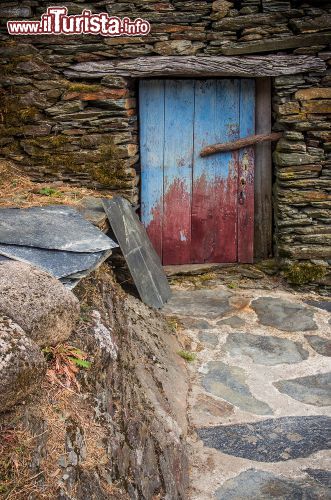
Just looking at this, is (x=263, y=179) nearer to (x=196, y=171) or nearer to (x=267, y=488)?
(x=196, y=171)

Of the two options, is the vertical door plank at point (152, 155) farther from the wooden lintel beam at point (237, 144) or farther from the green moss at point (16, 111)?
the green moss at point (16, 111)

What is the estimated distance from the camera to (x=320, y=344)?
17.1ft

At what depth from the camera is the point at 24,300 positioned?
2.59 metres

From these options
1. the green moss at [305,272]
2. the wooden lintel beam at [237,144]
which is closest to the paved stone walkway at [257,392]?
the green moss at [305,272]

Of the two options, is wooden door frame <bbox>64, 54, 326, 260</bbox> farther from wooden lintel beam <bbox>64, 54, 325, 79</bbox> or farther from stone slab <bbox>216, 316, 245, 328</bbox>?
stone slab <bbox>216, 316, 245, 328</bbox>

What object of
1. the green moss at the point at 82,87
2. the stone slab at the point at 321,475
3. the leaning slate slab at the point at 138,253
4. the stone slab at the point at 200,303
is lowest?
the stone slab at the point at 321,475

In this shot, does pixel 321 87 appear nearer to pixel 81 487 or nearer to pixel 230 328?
pixel 230 328

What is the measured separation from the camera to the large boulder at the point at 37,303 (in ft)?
8.29

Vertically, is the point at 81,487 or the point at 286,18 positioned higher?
the point at 286,18

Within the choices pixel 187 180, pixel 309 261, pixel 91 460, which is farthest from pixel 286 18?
pixel 91 460

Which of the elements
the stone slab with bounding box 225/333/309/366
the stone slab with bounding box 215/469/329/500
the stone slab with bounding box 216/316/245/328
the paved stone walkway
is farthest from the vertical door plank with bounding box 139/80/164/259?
the stone slab with bounding box 215/469/329/500

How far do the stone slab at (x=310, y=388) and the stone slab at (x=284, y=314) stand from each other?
2.82 ft

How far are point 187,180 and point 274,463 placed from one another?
340 cm

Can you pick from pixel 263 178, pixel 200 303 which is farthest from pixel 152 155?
pixel 200 303
